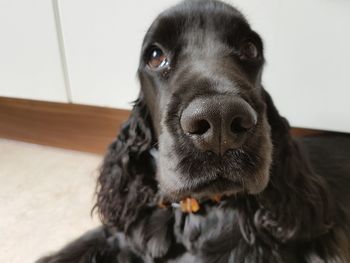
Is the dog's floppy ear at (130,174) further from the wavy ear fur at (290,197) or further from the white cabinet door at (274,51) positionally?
the white cabinet door at (274,51)

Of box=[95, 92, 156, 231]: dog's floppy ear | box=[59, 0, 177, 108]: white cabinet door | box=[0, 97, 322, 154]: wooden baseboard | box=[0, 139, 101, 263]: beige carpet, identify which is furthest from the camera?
box=[0, 97, 322, 154]: wooden baseboard

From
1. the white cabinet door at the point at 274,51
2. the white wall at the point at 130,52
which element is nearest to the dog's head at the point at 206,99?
the white wall at the point at 130,52

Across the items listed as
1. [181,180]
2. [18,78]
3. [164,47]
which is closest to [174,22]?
[164,47]

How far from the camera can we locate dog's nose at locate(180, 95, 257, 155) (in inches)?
32.6

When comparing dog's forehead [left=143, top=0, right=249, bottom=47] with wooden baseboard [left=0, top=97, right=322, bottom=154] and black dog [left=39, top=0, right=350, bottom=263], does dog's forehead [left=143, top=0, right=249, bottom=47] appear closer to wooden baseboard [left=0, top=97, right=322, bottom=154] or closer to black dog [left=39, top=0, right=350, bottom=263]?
black dog [left=39, top=0, right=350, bottom=263]

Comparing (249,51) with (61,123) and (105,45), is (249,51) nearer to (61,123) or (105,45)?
(105,45)

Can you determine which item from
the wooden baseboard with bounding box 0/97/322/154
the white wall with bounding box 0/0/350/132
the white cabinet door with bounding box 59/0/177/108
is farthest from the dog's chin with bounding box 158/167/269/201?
the wooden baseboard with bounding box 0/97/322/154

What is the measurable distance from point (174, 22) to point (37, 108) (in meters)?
1.19

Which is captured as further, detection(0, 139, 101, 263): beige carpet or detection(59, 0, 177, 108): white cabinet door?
detection(59, 0, 177, 108): white cabinet door

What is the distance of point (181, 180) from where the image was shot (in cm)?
92

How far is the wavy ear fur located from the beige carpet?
2.24 feet

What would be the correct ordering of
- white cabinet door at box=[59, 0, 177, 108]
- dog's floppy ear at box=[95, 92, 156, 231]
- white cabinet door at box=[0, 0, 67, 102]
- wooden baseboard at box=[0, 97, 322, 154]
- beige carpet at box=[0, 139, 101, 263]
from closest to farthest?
dog's floppy ear at box=[95, 92, 156, 231]
beige carpet at box=[0, 139, 101, 263]
white cabinet door at box=[59, 0, 177, 108]
white cabinet door at box=[0, 0, 67, 102]
wooden baseboard at box=[0, 97, 322, 154]

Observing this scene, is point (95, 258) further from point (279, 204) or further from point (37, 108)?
point (37, 108)

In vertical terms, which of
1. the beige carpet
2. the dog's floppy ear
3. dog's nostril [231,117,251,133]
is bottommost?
the beige carpet
